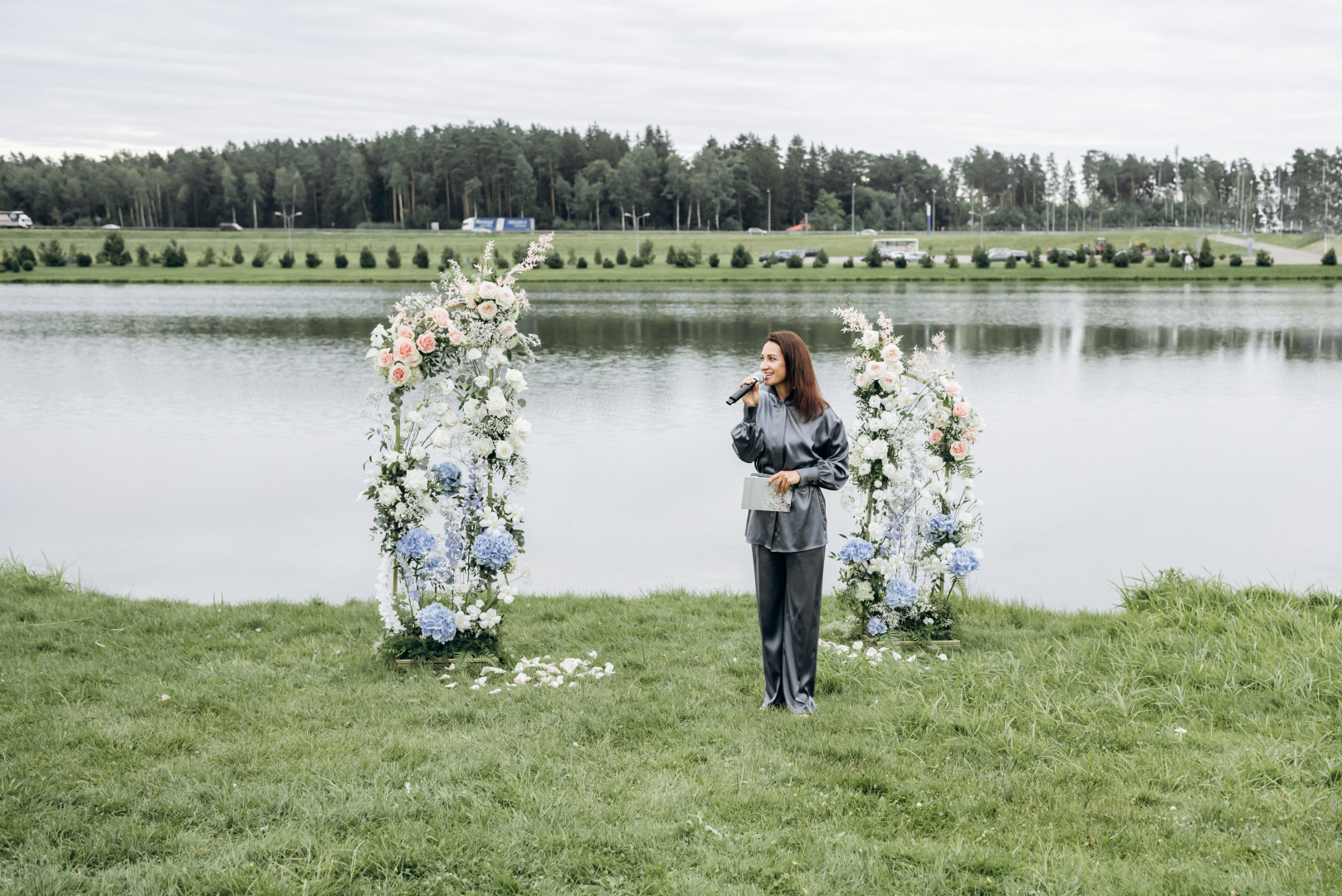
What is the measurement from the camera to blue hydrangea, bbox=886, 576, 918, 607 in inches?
280

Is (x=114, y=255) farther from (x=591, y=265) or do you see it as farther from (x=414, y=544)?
(x=414, y=544)

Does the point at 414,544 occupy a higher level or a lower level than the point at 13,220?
lower

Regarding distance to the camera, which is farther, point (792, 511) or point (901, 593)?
point (901, 593)

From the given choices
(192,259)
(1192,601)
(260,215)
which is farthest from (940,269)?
(260,215)

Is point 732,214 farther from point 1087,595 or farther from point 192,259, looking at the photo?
point 1087,595

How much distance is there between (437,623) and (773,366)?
281cm

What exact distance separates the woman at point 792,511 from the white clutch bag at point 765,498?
34mm

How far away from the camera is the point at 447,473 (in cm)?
690

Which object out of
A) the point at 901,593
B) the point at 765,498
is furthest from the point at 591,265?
the point at 765,498

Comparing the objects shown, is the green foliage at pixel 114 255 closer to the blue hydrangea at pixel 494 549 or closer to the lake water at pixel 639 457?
the lake water at pixel 639 457

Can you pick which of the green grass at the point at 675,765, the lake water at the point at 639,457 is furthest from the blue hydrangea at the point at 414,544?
the lake water at the point at 639,457

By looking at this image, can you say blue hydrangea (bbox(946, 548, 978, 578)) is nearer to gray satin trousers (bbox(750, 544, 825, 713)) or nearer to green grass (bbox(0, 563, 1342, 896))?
green grass (bbox(0, 563, 1342, 896))

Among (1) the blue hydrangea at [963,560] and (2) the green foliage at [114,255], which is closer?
(1) the blue hydrangea at [963,560]

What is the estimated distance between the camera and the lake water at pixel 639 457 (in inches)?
384
